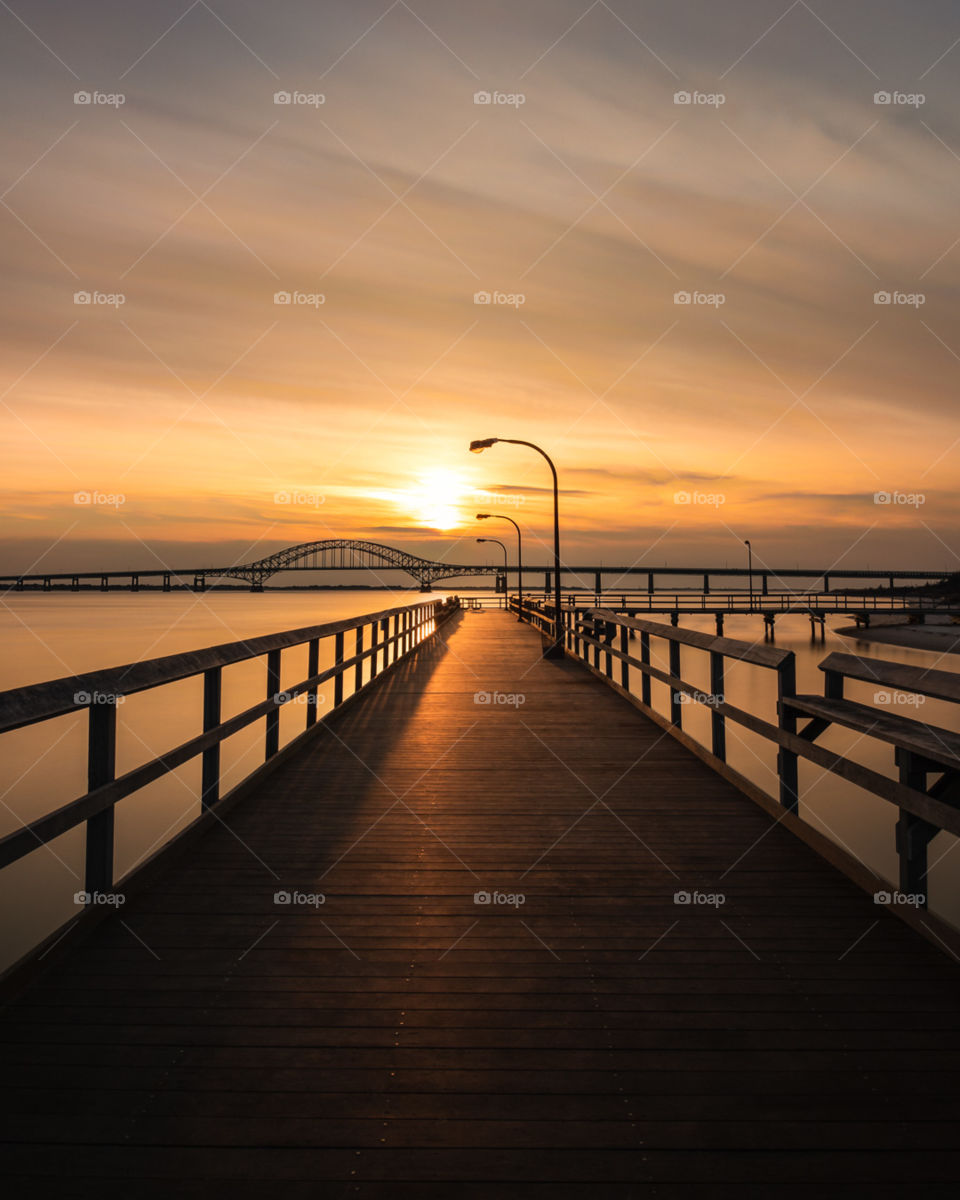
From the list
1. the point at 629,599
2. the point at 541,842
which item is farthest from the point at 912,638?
the point at 541,842

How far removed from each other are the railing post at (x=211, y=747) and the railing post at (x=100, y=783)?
4.61ft

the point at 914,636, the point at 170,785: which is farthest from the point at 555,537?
the point at 914,636

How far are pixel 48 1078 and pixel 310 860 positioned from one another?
2.37 meters

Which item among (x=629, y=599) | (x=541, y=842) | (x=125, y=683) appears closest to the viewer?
(x=125, y=683)

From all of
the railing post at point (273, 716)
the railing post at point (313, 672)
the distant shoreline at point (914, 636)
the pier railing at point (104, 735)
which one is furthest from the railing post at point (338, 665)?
the distant shoreline at point (914, 636)

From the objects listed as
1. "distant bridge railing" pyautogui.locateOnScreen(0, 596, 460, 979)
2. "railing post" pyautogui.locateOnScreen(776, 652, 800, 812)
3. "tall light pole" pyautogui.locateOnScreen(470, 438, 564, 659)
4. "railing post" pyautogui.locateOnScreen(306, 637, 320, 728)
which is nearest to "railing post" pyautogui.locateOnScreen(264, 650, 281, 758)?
"distant bridge railing" pyautogui.locateOnScreen(0, 596, 460, 979)

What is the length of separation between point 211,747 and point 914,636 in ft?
195

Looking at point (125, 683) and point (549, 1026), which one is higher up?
point (125, 683)

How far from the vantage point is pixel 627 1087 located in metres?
2.77

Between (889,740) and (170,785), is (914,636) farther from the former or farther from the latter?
(889,740)

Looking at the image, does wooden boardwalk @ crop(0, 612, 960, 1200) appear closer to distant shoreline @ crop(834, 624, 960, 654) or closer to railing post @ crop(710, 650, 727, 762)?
railing post @ crop(710, 650, 727, 762)

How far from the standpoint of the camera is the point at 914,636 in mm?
55844

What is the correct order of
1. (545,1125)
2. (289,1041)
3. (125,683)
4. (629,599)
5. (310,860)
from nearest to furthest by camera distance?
(545,1125)
(289,1041)
(125,683)
(310,860)
(629,599)

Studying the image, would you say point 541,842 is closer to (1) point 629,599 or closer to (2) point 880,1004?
(2) point 880,1004
